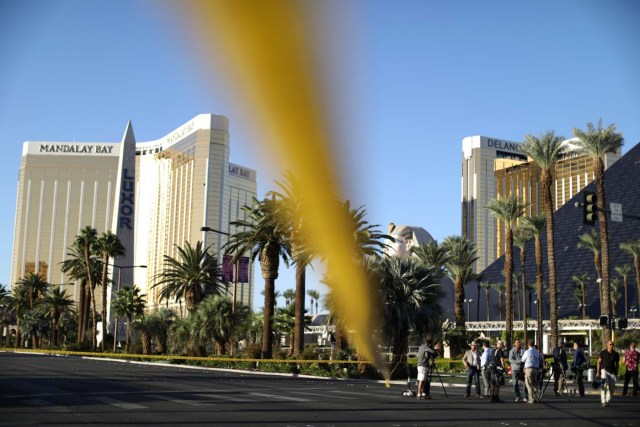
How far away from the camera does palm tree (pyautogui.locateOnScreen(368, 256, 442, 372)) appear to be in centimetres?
3856

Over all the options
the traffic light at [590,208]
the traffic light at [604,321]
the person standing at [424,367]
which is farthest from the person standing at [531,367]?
the traffic light at [604,321]

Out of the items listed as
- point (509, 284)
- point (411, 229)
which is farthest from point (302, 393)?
point (411, 229)

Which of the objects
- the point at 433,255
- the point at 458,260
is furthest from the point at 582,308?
the point at 433,255

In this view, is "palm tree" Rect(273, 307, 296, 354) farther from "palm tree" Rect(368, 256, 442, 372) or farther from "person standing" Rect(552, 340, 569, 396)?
"person standing" Rect(552, 340, 569, 396)

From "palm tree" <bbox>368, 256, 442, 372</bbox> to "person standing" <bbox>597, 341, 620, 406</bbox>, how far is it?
1678cm

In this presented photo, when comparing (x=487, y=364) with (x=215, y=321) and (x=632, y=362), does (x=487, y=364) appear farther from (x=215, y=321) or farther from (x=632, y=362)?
(x=215, y=321)

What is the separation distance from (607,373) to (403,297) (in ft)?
61.9

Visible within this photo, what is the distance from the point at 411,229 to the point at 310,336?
31.1m

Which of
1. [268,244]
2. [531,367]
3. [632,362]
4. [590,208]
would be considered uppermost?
[268,244]

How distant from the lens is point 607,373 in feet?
67.9

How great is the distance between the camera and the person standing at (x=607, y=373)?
20234mm

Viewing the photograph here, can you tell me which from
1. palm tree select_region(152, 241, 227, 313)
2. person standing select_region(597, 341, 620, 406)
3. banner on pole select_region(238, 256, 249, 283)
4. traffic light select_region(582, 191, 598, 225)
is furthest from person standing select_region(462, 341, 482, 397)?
palm tree select_region(152, 241, 227, 313)

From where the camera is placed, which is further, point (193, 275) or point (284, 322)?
point (284, 322)

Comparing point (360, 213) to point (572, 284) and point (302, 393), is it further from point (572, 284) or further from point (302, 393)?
point (572, 284)
